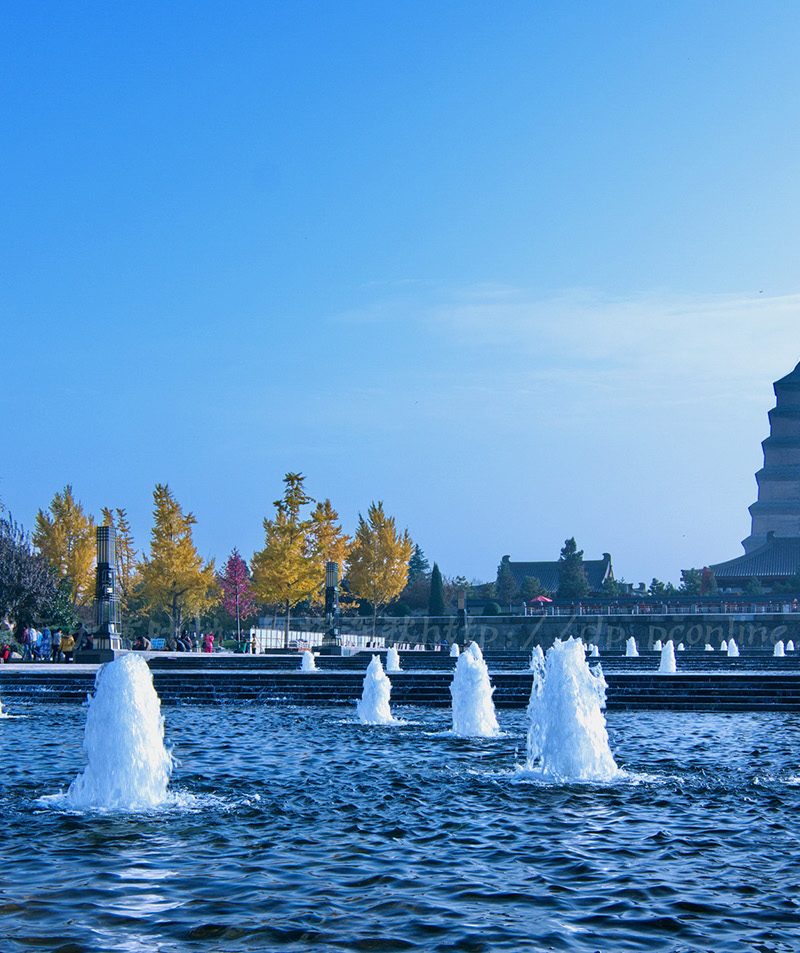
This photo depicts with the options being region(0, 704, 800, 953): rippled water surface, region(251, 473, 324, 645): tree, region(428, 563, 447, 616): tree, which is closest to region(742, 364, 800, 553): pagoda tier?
region(428, 563, 447, 616): tree

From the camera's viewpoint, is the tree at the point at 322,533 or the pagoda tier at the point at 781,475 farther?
→ the pagoda tier at the point at 781,475

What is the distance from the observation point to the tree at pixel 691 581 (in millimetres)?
84438

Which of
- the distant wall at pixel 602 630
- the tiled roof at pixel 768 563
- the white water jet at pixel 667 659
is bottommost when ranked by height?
the white water jet at pixel 667 659

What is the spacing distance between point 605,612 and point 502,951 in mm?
56909

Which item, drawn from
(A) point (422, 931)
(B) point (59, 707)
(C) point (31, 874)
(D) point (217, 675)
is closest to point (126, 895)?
(C) point (31, 874)

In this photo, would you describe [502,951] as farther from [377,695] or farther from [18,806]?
[377,695]

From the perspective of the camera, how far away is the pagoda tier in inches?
4060

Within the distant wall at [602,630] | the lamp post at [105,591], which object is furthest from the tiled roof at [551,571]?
the lamp post at [105,591]

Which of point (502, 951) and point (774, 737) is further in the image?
point (774, 737)

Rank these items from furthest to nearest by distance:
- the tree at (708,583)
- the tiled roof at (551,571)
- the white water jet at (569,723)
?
the tiled roof at (551,571) < the tree at (708,583) < the white water jet at (569,723)

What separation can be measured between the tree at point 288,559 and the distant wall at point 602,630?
404 cm

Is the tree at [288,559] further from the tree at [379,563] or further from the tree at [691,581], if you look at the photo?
the tree at [691,581]

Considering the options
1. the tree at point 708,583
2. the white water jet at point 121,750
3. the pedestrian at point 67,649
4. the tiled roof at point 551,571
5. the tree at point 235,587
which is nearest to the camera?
the white water jet at point 121,750

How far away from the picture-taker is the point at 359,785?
1215 cm
